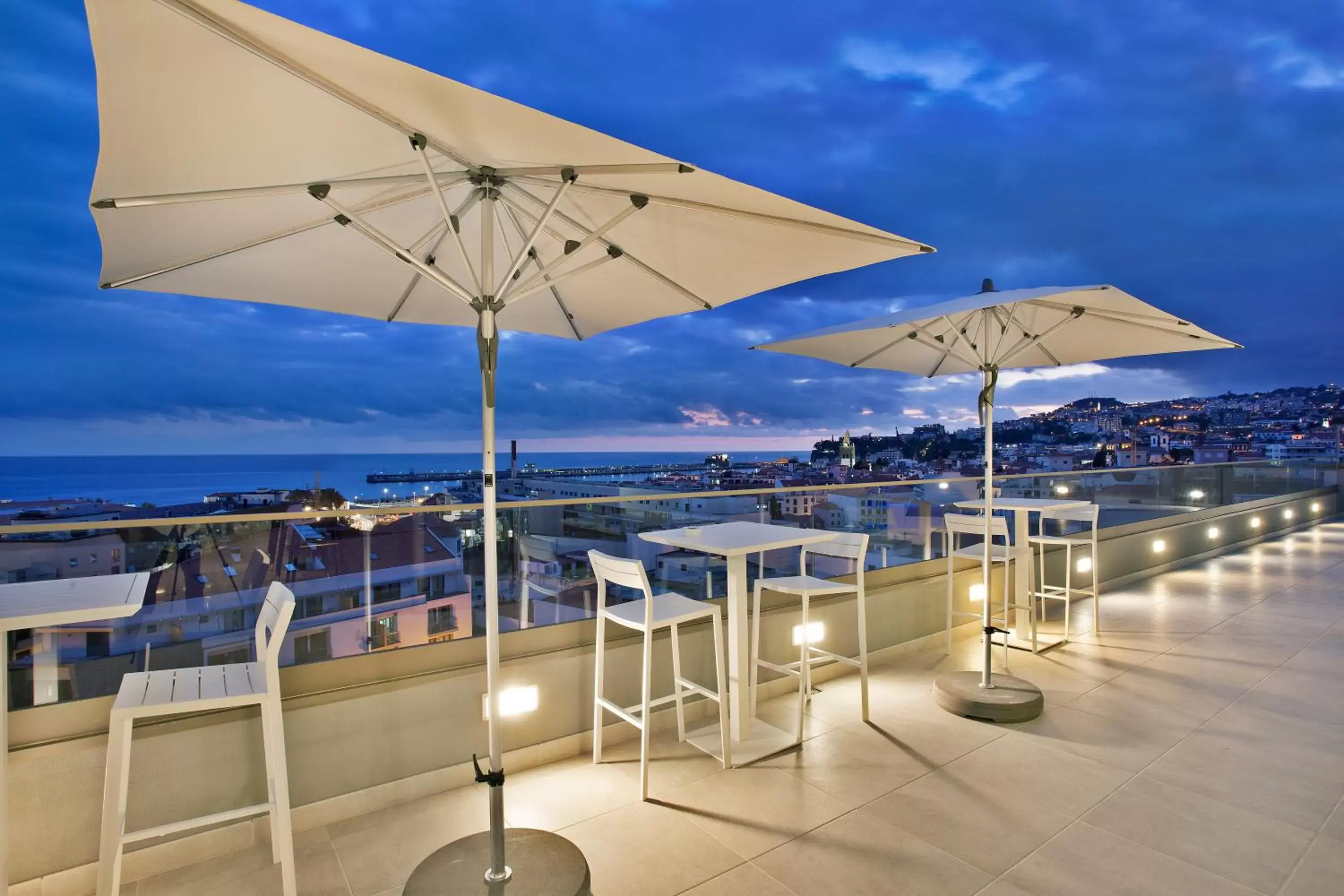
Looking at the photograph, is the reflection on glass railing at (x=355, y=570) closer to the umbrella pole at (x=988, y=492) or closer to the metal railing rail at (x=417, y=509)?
the metal railing rail at (x=417, y=509)

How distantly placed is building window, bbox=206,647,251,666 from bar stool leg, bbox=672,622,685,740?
1.75 m

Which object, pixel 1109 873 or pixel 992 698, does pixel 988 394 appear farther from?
pixel 1109 873

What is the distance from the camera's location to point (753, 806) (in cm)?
259

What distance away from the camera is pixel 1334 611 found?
5.68 metres

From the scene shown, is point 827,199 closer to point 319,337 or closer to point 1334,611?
point 1334,611

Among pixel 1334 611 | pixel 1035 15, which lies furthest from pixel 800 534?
pixel 1035 15

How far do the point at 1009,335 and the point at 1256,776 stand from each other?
288 cm

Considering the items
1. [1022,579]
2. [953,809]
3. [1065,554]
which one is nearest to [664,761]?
[953,809]

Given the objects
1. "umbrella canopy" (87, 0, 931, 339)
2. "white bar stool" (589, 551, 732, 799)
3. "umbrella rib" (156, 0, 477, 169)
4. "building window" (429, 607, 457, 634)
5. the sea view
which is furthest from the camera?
the sea view

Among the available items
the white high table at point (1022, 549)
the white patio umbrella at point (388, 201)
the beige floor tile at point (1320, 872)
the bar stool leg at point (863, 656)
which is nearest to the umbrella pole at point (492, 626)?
the white patio umbrella at point (388, 201)

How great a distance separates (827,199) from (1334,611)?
13868 millimetres

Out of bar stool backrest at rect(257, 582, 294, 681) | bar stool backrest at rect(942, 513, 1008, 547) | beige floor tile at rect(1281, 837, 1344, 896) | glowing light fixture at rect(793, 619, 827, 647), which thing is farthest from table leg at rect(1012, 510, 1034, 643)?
bar stool backrest at rect(257, 582, 294, 681)

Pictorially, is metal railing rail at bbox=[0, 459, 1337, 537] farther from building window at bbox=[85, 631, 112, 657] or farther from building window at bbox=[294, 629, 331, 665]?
building window at bbox=[294, 629, 331, 665]

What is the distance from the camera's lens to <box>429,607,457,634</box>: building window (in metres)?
2.83
